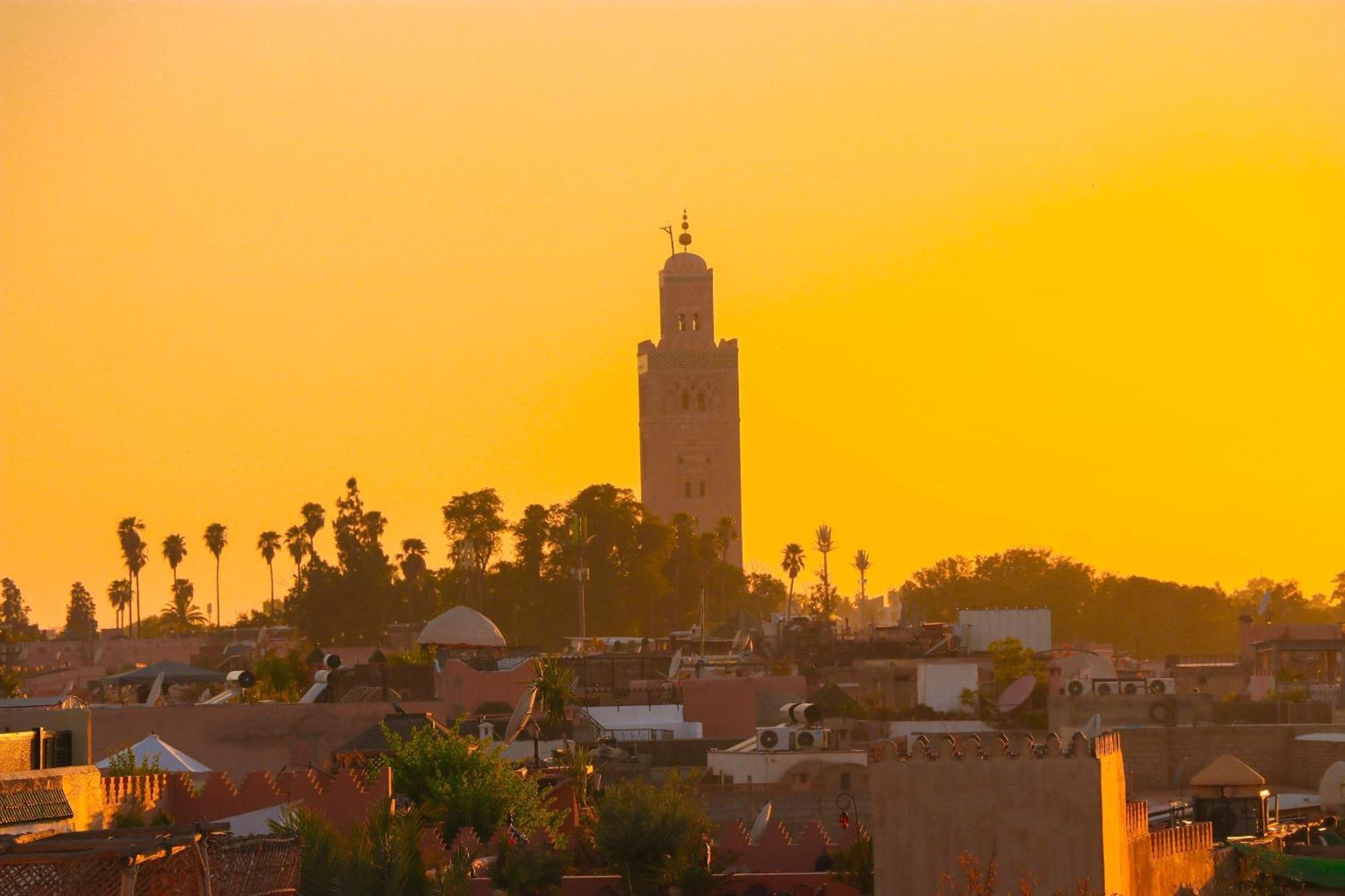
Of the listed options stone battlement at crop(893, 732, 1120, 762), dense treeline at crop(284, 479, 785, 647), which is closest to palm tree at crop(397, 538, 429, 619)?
dense treeline at crop(284, 479, 785, 647)

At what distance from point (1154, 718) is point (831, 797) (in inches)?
404

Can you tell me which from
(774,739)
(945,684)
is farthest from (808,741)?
(945,684)

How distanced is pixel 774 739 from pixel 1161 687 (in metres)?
10.5

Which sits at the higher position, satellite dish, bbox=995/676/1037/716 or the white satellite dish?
the white satellite dish

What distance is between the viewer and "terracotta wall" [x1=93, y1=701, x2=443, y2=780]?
45125 mm

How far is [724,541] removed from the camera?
96.6 m

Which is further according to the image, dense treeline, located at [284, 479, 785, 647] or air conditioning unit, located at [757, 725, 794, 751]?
dense treeline, located at [284, 479, 785, 647]

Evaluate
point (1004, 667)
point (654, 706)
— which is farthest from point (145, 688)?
point (1004, 667)

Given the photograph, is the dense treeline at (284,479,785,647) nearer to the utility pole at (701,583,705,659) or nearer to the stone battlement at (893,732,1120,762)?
the utility pole at (701,583,705,659)

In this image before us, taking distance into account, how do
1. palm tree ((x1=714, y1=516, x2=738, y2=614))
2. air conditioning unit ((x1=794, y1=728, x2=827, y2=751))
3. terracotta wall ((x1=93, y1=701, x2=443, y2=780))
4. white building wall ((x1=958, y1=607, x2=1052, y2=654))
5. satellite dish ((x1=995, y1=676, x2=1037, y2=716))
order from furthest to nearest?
palm tree ((x1=714, y1=516, x2=738, y2=614)) < white building wall ((x1=958, y1=607, x2=1052, y2=654)) < satellite dish ((x1=995, y1=676, x2=1037, y2=716)) < terracotta wall ((x1=93, y1=701, x2=443, y2=780)) < air conditioning unit ((x1=794, y1=728, x2=827, y2=751))

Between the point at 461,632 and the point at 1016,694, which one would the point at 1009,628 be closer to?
the point at 461,632

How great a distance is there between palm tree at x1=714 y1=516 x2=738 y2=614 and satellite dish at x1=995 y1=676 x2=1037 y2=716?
39.1 meters

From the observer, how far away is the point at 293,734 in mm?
45625

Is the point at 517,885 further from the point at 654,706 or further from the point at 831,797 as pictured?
the point at 654,706
